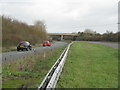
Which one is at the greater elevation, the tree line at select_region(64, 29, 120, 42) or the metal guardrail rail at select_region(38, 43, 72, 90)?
the tree line at select_region(64, 29, 120, 42)

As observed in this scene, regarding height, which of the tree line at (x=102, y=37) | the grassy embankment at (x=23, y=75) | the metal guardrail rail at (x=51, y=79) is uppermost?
the tree line at (x=102, y=37)

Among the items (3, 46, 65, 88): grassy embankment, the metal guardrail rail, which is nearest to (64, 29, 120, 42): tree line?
(3, 46, 65, 88): grassy embankment

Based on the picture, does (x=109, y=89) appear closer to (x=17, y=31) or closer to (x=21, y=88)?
(x=21, y=88)

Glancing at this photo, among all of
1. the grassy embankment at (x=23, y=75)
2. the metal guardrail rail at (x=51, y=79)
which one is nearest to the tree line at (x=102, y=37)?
the grassy embankment at (x=23, y=75)

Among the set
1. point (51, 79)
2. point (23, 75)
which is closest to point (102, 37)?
point (23, 75)

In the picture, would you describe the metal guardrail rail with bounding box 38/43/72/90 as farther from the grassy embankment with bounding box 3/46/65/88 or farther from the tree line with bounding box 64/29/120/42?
the tree line with bounding box 64/29/120/42

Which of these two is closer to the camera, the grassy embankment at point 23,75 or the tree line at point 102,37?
the grassy embankment at point 23,75

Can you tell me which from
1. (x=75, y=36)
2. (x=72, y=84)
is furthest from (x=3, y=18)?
(x=75, y=36)

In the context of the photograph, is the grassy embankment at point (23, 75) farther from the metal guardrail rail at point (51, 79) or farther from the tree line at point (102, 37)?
the tree line at point (102, 37)

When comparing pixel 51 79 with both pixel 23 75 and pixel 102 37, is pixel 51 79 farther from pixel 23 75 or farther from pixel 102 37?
pixel 102 37

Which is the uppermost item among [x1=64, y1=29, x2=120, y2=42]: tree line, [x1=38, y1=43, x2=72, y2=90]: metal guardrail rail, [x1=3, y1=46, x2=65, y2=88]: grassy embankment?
[x1=64, y1=29, x2=120, y2=42]: tree line

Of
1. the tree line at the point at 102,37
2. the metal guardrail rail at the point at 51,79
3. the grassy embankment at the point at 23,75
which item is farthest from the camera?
the tree line at the point at 102,37

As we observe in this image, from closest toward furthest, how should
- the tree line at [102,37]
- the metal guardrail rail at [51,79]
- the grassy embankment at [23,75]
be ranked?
the metal guardrail rail at [51,79] < the grassy embankment at [23,75] < the tree line at [102,37]

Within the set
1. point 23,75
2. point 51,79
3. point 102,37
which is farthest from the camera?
point 102,37
